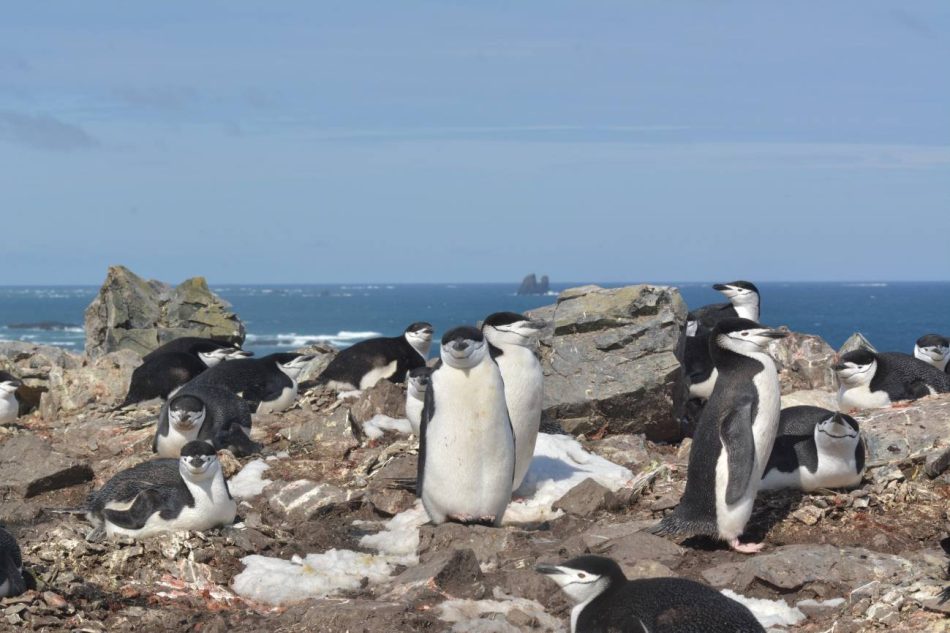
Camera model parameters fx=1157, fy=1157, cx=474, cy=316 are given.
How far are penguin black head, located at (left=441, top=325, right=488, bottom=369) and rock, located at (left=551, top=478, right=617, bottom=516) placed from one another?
1.51 meters

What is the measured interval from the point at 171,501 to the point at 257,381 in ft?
17.5

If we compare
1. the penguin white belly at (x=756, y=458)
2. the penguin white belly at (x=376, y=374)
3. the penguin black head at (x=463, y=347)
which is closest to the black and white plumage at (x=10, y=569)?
the penguin black head at (x=463, y=347)

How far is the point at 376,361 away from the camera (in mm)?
14000

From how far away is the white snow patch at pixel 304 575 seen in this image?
7320 millimetres

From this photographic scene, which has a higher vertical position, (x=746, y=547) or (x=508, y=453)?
(x=508, y=453)

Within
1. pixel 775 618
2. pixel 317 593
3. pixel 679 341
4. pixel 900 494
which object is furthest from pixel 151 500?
pixel 679 341

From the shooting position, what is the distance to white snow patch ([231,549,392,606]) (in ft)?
24.0

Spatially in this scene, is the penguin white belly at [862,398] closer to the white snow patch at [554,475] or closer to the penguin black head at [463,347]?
the white snow patch at [554,475]

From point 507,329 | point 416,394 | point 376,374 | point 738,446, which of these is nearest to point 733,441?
point 738,446

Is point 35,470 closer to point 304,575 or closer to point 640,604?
point 304,575

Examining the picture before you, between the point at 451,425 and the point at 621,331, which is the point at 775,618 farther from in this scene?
the point at 621,331

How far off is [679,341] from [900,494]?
4.31 metres

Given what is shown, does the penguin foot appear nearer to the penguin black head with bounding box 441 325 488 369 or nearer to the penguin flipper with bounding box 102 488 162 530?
the penguin black head with bounding box 441 325 488 369

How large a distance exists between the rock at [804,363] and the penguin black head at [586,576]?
8.81 metres
